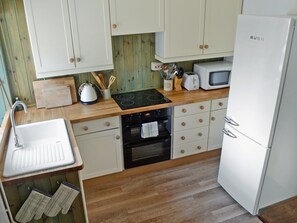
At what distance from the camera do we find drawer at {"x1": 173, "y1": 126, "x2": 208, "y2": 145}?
9.83ft

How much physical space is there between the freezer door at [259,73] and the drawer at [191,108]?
56 cm

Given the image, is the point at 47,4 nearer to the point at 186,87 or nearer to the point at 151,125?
the point at 151,125

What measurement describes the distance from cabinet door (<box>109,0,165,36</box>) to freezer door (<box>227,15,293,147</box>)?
0.83 m

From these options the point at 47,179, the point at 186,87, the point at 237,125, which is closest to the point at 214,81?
the point at 186,87

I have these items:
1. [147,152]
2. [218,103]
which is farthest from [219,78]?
[147,152]

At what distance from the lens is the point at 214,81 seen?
10.2 ft

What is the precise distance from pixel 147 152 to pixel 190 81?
96cm

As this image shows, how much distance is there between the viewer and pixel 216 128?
3.15m

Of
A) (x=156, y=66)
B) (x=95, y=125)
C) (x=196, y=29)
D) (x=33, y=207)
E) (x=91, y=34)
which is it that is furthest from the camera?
(x=156, y=66)

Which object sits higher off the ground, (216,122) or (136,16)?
(136,16)

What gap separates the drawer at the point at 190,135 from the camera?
300cm

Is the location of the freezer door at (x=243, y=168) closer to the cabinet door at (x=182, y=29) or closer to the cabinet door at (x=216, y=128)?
the cabinet door at (x=216, y=128)

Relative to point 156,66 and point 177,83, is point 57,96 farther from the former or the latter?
point 177,83

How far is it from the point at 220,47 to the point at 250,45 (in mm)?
904
